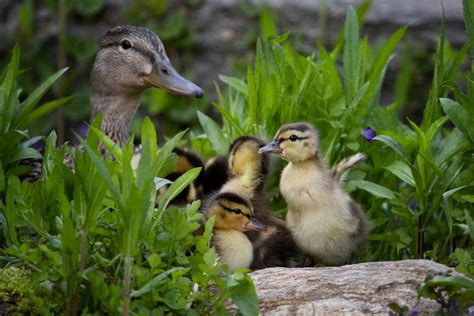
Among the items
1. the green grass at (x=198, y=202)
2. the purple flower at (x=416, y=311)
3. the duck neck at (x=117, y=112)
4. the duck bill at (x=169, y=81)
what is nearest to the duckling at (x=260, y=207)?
the green grass at (x=198, y=202)

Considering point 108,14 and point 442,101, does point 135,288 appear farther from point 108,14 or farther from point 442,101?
point 108,14

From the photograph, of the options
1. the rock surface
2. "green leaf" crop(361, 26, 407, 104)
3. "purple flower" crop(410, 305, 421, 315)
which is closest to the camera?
"purple flower" crop(410, 305, 421, 315)

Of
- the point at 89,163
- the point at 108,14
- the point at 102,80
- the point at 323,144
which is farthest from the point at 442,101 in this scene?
the point at 108,14

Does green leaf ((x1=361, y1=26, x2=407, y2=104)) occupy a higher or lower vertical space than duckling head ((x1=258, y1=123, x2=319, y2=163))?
higher

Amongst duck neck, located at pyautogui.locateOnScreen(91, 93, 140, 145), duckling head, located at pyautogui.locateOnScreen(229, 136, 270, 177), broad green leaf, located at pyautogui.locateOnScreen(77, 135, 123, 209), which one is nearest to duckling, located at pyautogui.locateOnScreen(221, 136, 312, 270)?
duckling head, located at pyautogui.locateOnScreen(229, 136, 270, 177)

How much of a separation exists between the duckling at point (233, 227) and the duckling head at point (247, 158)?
370mm

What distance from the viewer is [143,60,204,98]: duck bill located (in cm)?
609

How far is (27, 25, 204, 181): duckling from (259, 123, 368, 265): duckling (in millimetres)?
1194

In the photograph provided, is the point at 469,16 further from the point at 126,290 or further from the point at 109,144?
the point at 126,290

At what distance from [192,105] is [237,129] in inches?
135

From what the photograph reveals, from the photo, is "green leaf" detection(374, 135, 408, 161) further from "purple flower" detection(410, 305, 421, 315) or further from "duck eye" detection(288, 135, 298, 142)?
"purple flower" detection(410, 305, 421, 315)

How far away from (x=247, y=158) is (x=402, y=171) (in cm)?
82

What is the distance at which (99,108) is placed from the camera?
21.2 feet

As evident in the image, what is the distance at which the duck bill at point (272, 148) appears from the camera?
514cm
